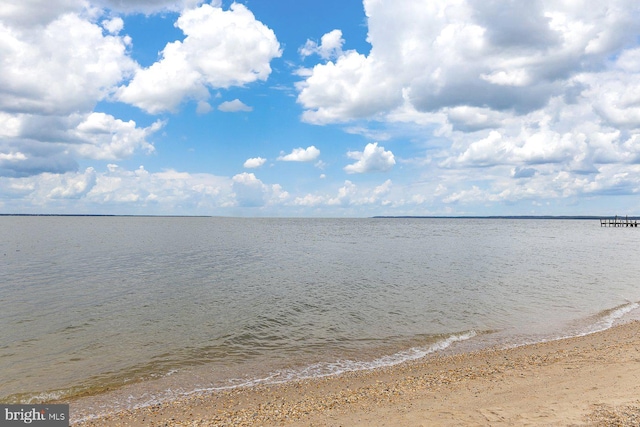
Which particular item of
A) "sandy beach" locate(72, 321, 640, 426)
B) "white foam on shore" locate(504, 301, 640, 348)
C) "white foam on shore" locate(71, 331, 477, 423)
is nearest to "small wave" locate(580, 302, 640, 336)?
"white foam on shore" locate(504, 301, 640, 348)

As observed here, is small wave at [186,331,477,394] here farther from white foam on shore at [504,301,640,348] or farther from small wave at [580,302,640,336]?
small wave at [580,302,640,336]

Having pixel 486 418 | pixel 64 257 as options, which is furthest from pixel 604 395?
pixel 64 257

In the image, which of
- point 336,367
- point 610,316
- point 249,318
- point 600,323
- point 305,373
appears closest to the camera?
point 305,373

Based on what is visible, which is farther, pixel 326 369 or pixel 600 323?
pixel 600 323

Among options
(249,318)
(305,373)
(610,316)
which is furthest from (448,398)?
(610,316)

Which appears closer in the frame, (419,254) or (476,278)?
(476,278)

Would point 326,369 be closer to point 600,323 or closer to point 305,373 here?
point 305,373

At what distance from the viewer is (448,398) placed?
37.6ft

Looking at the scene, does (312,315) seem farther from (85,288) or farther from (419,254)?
(419,254)

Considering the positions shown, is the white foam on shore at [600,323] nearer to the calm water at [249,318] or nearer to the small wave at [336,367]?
the calm water at [249,318]

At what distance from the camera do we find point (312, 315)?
2380cm

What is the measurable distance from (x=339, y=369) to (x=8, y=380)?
12.6 metres

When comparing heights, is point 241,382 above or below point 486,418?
below

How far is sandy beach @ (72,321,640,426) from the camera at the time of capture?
10023 millimetres
